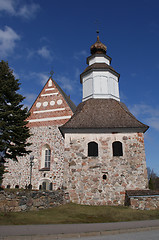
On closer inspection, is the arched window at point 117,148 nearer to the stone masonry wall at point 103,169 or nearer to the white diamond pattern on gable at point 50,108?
the stone masonry wall at point 103,169

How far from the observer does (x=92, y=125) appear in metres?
15.9

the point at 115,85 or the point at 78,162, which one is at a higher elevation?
the point at 115,85

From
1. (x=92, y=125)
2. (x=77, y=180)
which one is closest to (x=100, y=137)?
(x=92, y=125)

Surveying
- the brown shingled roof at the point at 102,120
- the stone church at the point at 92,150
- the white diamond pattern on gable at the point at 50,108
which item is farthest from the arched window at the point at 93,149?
the white diamond pattern on gable at the point at 50,108

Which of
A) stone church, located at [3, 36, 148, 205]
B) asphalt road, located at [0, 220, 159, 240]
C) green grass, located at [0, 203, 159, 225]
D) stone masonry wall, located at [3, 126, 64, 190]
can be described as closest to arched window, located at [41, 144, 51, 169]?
stone church, located at [3, 36, 148, 205]

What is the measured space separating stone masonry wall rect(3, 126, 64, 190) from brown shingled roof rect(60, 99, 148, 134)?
4555 mm

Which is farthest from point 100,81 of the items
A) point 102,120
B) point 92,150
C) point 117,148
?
point 92,150

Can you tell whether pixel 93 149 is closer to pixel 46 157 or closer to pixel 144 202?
pixel 144 202

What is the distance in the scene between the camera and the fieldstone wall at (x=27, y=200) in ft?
32.5

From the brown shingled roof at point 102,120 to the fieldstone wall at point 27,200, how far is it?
17.5 feet

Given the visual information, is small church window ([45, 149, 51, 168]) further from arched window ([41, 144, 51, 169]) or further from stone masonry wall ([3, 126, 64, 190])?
stone masonry wall ([3, 126, 64, 190])

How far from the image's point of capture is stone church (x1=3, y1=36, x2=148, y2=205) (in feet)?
47.1

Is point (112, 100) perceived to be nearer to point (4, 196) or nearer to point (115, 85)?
point (115, 85)

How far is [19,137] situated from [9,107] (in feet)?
7.26
